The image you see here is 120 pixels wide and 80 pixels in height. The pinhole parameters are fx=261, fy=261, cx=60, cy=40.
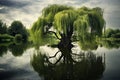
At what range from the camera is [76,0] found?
5.13 meters

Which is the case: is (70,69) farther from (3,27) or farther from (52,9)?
(3,27)

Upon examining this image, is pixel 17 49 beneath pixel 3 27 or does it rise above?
beneath

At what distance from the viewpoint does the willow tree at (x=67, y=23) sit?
4307 mm

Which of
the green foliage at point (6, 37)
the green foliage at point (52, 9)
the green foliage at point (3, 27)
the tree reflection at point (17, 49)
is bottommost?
the tree reflection at point (17, 49)

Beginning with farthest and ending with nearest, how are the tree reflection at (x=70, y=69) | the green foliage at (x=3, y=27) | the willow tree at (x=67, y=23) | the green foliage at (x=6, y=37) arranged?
1. the green foliage at (x=6, y=37)
2. the green foliage at (x=3, y=27)
3. the willow tree at (x=67, y=23)
4. the tree reflection at (x=70, y=69)

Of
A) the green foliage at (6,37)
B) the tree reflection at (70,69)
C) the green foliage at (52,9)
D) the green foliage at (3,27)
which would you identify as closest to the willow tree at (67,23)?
the green foliage at (52,9)

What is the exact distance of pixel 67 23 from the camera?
4383 millimetres

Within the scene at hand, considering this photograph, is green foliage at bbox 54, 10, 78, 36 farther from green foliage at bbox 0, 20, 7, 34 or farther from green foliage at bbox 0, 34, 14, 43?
green foliage at bbox 0, 34, 14, 43

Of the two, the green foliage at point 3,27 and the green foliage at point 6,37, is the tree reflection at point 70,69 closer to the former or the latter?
the green foliage at point 3,27

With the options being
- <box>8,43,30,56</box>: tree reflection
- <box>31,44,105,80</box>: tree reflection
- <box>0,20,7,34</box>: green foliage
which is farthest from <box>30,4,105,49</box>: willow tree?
<box>0,20,7,34</box>: green foliage

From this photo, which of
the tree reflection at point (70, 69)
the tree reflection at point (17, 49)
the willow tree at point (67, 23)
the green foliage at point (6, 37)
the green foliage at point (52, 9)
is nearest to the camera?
the tree reflection at point (70, 69)

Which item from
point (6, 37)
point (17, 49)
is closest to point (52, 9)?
point (17, 49)

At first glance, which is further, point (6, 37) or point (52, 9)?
point (6, 37)

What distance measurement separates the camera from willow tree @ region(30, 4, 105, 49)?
4.31m
